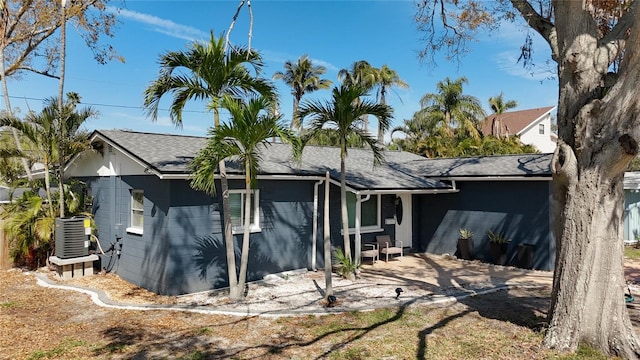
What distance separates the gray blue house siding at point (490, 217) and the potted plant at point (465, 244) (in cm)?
18

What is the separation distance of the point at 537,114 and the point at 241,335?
1418 inches

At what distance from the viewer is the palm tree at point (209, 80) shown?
769 cm


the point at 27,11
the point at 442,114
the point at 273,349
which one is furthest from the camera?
the point at 442,114

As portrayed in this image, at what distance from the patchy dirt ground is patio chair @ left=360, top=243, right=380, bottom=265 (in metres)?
3.90

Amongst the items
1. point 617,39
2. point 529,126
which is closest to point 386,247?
A: point 617,39

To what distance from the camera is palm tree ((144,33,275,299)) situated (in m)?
7.69

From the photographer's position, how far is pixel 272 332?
21.2 feet

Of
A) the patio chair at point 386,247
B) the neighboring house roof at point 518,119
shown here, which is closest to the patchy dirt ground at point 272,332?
the patio chair at point 386,247

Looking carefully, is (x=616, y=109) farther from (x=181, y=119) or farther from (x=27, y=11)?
(x=27, y=11)

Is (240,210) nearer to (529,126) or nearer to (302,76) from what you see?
(302,76)

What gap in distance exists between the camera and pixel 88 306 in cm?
800

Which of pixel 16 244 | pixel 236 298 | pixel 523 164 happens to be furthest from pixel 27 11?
pixel 523 164

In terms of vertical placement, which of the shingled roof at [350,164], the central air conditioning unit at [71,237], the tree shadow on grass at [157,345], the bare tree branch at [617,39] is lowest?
the tree shadow on grass at [157,345]

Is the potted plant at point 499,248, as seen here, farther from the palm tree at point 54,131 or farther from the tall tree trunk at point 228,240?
the palm tree at point 54,131
